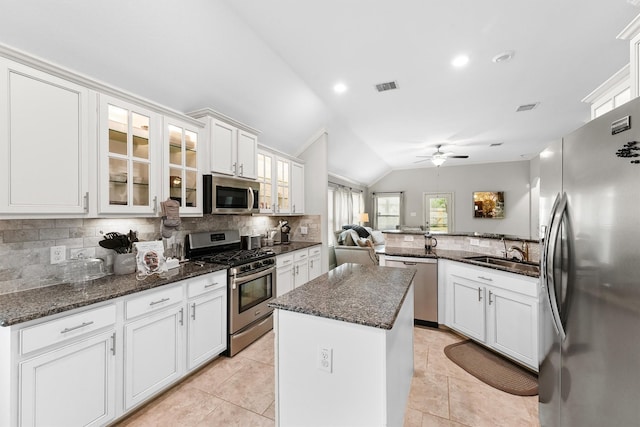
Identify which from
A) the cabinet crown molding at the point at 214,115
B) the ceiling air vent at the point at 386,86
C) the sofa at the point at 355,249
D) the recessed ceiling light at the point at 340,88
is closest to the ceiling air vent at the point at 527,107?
the ceiling air vent at the point at 386,86

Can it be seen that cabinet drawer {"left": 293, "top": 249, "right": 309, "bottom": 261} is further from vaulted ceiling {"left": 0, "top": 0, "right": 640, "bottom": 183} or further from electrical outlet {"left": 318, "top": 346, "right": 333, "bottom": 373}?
electrical outlet {"left": 318, "top": 346, "right": 333, "bottom": 373}

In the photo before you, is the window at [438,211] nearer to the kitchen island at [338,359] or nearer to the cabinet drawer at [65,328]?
the kitchen island at [338,359]

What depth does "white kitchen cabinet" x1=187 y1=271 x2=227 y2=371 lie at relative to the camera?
223 cm

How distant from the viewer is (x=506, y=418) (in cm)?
184

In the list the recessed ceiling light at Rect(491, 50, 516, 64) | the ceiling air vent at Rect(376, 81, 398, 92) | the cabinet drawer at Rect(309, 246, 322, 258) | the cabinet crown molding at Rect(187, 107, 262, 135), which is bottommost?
the cabinet drawer at Rect(309, 246, 322, 258)

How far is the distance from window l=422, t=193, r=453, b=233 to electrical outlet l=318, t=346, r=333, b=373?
7.83m

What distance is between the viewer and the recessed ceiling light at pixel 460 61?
2.58m

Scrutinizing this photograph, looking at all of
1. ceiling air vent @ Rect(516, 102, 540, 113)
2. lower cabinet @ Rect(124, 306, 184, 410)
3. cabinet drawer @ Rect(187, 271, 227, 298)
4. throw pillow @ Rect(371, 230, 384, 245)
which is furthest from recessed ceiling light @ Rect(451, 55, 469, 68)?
throw pillow @ Rect(371, 230, 384, 245)

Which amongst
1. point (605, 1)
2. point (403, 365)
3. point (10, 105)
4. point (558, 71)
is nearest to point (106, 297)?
point (10, 105)

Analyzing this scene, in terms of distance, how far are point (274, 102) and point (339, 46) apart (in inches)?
46.5

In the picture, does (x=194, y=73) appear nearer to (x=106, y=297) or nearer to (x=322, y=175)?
(x=106, y=297)

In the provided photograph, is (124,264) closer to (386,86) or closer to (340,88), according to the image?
(340,88)

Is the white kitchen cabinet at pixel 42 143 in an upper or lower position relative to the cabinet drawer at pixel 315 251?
upper

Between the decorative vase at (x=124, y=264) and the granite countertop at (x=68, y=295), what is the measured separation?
0.05 metres
